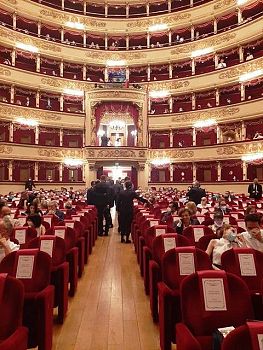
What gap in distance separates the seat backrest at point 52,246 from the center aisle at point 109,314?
0.68m

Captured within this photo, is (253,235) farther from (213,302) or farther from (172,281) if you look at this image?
(213,302)

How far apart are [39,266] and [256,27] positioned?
77.7ft

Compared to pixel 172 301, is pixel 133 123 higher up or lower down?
higher up

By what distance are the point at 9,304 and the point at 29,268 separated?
0.92 metres

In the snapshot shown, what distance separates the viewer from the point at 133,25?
97.6 ft

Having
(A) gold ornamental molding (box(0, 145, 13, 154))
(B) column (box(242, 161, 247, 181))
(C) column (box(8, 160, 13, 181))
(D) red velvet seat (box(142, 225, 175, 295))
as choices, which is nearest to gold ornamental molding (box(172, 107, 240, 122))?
(B) column (box(242, 161, 247, 181))

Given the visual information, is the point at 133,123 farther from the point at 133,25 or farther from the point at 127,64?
the point at 133,25

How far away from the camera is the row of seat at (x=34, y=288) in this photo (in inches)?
92.7

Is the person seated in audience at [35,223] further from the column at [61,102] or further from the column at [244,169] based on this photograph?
the column at [61,102]

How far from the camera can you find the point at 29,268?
326 centimetres

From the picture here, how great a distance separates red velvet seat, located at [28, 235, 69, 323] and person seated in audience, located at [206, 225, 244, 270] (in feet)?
5.49

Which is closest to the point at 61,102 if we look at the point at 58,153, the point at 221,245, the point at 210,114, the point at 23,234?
the point at 58,153

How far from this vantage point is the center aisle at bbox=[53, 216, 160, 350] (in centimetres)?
351

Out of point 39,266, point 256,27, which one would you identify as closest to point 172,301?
point 39,266
